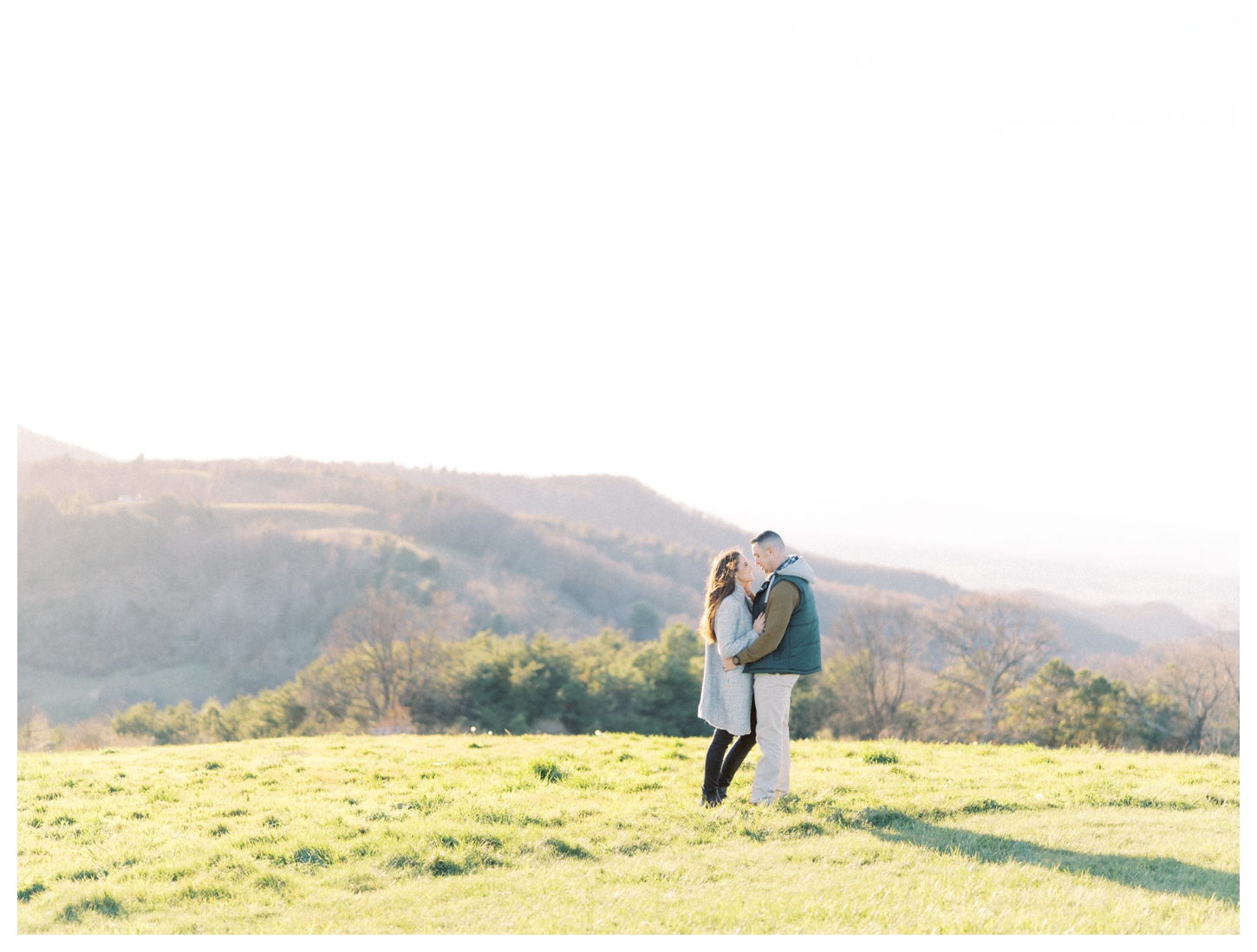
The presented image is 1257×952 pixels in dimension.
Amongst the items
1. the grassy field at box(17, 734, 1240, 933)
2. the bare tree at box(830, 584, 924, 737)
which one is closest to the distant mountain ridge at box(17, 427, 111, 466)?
the bare tree at box(830, 584, 924, 737)

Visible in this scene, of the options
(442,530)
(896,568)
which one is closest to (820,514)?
(896,568)

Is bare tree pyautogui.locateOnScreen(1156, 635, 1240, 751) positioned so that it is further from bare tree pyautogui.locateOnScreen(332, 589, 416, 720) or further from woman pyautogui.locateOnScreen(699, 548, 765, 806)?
bare tree pyautogui.locateOnScreen(332, 589, 416, 720)

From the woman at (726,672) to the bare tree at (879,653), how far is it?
3677 cm

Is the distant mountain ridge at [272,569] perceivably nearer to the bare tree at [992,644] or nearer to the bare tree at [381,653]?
the bare tree at [381,653]

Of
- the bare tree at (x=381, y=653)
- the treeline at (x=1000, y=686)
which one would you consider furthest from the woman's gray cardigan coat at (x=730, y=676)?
the bare tree at (x=381, y=653)

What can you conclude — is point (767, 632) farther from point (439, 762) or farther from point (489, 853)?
point (439, 762)

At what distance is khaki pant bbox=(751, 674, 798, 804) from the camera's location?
779 cm

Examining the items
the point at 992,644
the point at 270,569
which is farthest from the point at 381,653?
the point at 270,569

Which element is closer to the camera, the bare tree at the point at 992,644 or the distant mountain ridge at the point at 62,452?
the bare tree at the point at 992,644

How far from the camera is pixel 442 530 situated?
132 meters

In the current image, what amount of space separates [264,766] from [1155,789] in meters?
10.7

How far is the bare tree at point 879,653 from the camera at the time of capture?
45.1 meters

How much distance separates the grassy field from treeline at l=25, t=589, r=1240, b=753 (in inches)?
995

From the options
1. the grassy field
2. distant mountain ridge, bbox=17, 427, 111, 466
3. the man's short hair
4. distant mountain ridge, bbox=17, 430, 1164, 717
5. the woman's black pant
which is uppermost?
distant mountain ridge, bbox=17, 427, 111, 466
